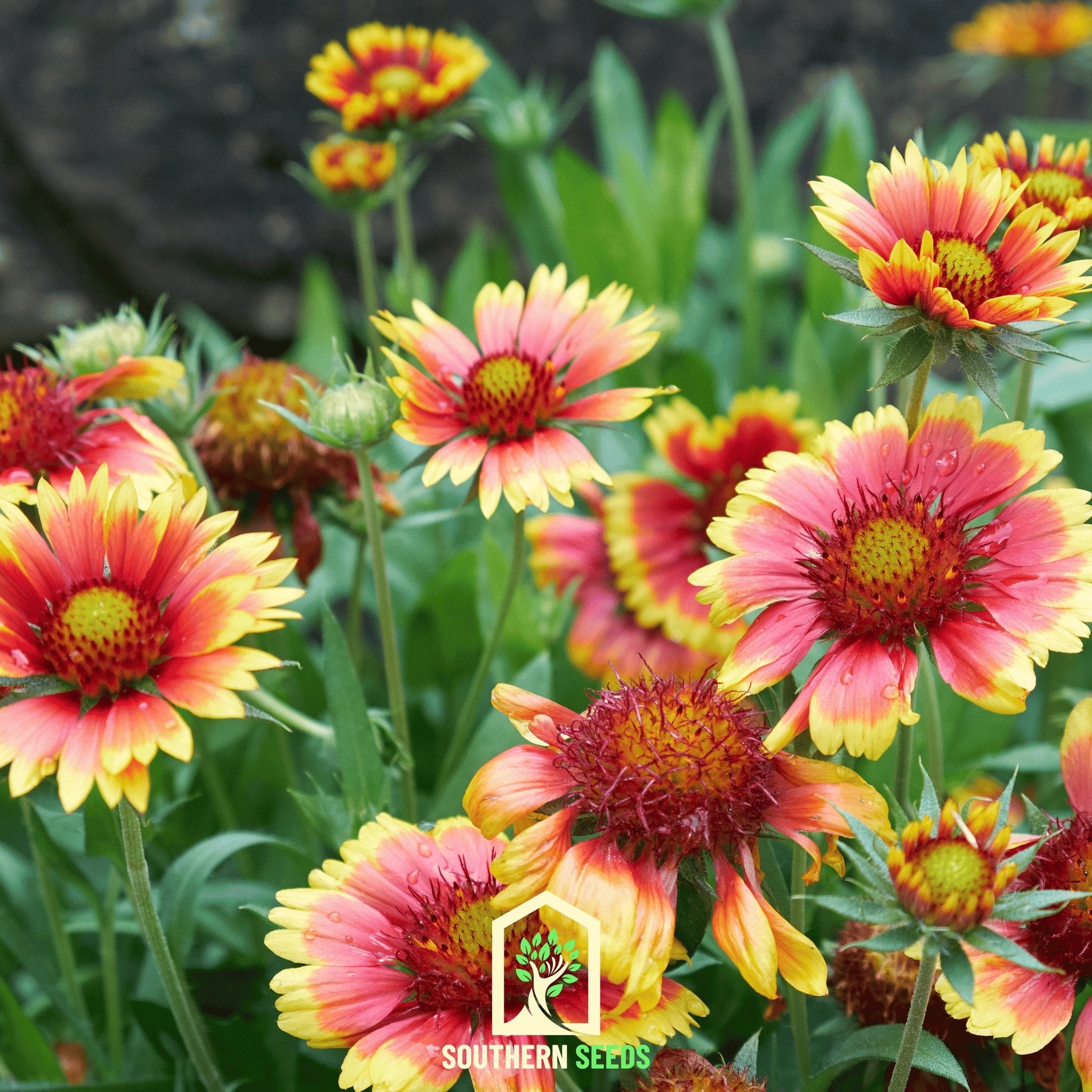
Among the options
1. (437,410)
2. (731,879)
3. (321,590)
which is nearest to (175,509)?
(437,410)

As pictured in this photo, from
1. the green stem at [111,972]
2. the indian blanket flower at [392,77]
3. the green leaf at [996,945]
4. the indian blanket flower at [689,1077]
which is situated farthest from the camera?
the indian blanket flower at [392,77]

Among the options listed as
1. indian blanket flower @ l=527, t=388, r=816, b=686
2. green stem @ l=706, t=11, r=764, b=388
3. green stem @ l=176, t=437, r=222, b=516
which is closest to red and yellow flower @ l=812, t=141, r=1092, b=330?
indian blanket flower @ l=527, t=388, r=816, b=686

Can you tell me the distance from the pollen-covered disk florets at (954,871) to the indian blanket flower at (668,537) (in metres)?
0.57

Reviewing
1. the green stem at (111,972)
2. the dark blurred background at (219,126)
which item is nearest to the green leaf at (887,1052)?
the green stem at (111,972)

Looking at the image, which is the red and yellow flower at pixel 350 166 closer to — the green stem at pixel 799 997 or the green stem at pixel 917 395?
the green stem at pixel 917 395

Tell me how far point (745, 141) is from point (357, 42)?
55 centimetres

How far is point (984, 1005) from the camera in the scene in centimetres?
65

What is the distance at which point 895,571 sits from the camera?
69cm

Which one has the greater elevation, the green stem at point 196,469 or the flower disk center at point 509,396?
the flower disk center at point 509,396

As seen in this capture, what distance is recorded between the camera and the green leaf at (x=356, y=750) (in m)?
0.88

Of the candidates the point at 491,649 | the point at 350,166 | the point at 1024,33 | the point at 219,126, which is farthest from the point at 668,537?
the point at 1024,33

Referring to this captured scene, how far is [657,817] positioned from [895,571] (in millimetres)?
198

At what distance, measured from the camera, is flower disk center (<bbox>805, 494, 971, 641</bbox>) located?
687mm

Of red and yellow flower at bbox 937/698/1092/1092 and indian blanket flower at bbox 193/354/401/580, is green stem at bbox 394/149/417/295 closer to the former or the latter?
indian blanket flower at bbox 193/354/401/580
